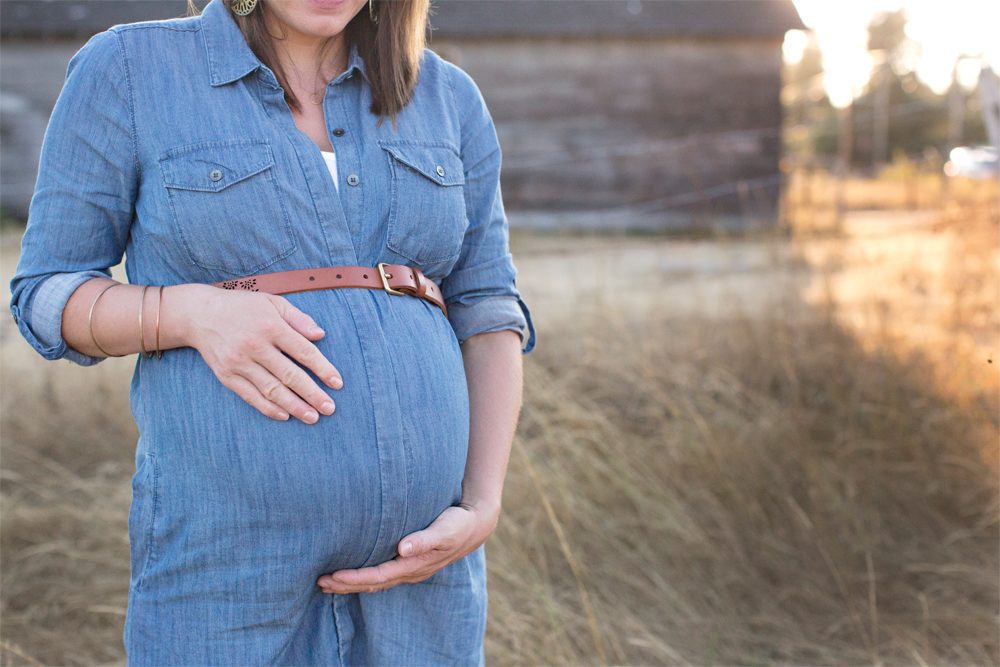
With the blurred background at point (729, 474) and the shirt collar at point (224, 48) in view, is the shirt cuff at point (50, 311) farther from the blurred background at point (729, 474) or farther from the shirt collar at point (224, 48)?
the blurred background at point (729, 474)

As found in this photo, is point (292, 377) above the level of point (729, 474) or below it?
above

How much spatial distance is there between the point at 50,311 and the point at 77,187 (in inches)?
6.7

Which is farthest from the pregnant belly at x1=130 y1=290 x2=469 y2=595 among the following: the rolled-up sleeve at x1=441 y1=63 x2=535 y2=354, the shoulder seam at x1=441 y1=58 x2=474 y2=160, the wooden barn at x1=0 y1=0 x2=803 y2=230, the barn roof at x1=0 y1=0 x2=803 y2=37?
the barn roof at x1=0 y1=0 x2=803 y2=37

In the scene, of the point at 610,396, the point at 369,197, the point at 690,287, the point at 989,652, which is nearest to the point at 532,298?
the point at 690,287

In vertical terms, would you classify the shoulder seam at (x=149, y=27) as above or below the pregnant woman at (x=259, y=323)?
above

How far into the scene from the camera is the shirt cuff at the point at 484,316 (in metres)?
1.54

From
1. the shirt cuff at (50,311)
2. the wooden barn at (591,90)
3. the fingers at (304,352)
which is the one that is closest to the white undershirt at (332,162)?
the fingers at (304,352)

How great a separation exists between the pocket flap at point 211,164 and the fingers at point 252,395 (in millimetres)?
253

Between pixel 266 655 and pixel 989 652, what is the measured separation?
2.32m

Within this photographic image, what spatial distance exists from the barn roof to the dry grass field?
8473mm

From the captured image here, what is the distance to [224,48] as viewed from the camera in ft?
4.33

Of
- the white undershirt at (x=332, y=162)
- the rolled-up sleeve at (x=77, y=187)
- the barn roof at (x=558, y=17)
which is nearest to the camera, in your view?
the rolled-up sleeve at (x=77, y=187)

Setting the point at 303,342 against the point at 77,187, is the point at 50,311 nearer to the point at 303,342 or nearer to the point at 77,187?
the point at 77,187

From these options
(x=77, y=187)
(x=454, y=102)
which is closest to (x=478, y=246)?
(x=454, y=102)
